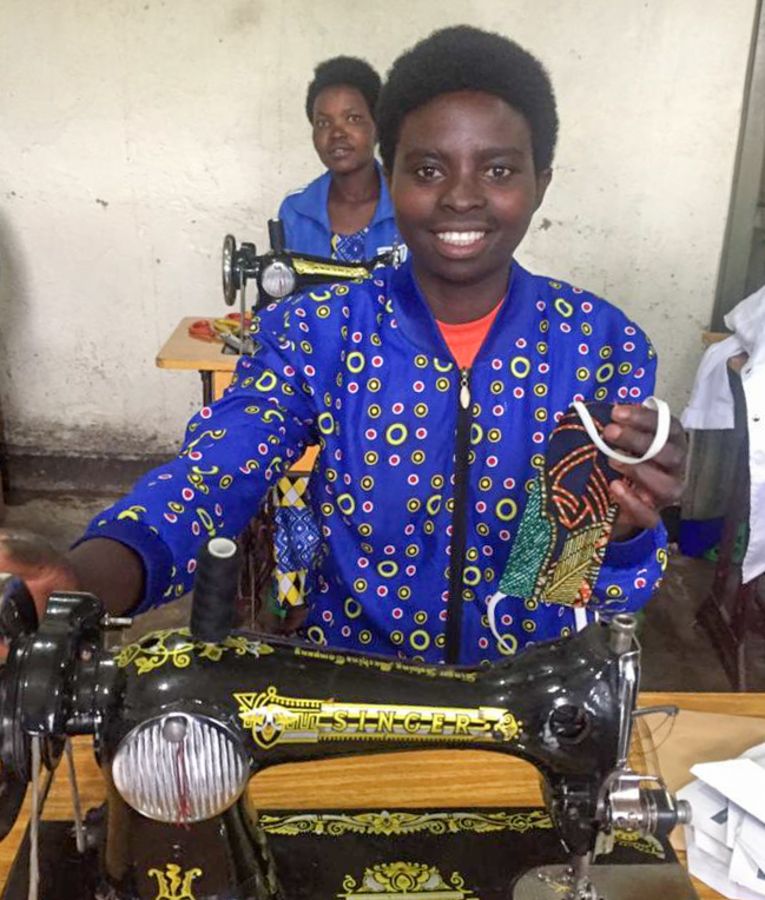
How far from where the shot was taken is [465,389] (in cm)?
133

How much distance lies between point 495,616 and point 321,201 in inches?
91.1

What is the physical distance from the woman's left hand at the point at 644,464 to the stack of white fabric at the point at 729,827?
0.34m

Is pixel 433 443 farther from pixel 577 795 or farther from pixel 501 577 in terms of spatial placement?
pixel 577 795

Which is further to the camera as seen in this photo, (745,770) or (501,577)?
(501,577)

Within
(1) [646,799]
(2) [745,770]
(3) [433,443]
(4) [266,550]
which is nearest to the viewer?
(1) [646,799]

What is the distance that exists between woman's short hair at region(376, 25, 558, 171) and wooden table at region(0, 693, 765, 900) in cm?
84

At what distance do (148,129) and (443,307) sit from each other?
2768 millimetres

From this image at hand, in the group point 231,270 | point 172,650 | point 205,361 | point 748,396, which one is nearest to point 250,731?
point 172,650

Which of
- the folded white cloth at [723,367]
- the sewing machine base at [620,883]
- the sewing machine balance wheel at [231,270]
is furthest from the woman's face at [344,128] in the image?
the sewing machine base at [620,883]

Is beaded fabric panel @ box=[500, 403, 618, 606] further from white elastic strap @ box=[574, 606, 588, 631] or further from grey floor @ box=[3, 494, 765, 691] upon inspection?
grey floor @ box=[3, 494, 765, 691]

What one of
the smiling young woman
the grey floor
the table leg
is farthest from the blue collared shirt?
the smiling young woman

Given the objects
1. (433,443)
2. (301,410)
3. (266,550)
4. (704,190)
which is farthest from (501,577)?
(704,190)

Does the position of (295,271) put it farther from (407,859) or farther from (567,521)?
(407,859)

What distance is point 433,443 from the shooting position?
1.34 meters
